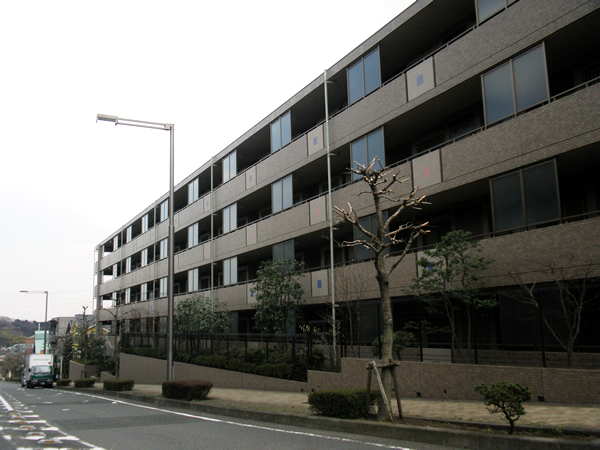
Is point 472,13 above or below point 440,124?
above

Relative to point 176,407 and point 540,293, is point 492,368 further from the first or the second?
point 176,407

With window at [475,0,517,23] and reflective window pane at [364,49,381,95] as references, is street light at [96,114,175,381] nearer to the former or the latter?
reflective window pane at [364,49,381,95]

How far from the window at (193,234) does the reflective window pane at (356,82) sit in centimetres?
1904

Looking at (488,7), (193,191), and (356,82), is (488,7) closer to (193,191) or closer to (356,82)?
(356,82)

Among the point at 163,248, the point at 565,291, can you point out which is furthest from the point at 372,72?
the point at 163,248

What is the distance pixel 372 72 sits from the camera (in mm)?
21703

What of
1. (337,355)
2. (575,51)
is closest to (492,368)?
(337,355)

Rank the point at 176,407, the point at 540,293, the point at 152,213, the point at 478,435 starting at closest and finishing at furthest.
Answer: the point at 478,435
the point at 540,293
the point at 176,407
the point at 152,213

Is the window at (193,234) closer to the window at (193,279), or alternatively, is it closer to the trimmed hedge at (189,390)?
the window at (193,279)

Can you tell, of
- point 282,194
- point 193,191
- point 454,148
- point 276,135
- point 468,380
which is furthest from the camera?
point 193,191

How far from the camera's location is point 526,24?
15.2 meters

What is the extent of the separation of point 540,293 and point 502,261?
56.4 inches

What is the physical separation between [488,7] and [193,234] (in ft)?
89.5

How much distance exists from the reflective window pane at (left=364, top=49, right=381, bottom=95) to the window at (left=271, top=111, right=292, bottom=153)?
624cm
